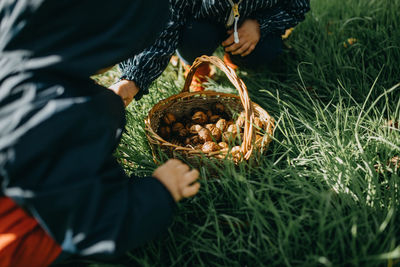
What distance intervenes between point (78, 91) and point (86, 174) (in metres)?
0.19

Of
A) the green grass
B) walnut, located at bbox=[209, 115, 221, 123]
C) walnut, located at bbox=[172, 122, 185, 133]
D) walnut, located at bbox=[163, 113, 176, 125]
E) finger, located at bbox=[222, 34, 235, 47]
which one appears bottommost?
the green grass

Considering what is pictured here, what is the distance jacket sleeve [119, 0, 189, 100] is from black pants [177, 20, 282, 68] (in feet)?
0.20

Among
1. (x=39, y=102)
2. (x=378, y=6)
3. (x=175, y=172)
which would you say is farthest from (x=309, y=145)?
(x=378, y=6)

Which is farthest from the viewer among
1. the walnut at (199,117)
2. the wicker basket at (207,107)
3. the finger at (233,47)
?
the finger at (233,47)

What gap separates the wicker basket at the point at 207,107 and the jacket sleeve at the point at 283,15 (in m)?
0.42

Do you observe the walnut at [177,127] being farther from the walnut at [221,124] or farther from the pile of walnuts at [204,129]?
the walnut at [221,124]

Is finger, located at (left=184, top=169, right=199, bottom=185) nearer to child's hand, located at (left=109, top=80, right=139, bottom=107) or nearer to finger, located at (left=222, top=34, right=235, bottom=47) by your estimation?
child's hand, located at (left=109, top=80, right=139, bottom=107)

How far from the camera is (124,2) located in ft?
2.15

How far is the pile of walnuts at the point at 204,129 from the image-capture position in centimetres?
109

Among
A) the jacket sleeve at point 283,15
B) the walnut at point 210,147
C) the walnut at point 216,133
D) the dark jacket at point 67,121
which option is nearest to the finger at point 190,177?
the dark jacket at point 67,121

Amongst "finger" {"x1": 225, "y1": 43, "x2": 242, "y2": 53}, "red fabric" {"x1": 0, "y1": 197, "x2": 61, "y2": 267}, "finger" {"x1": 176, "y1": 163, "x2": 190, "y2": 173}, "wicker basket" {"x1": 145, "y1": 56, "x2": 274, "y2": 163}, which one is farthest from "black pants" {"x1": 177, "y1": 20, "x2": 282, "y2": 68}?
"red fabric" {"x1": 0, "y1": 197, "x2": 61, "y2": 267}

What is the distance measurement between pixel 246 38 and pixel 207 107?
0.37 metres

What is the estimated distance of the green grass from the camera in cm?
75

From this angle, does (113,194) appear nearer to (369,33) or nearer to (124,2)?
(124,2)
